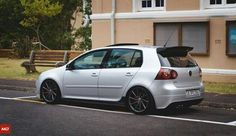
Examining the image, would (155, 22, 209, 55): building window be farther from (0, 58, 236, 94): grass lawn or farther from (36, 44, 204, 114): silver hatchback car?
(36, 44, 204, 114): silver hatchback car

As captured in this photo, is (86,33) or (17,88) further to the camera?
(86,33)

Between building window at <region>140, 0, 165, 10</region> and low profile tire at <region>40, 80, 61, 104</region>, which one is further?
building window at <region>140, 0, 165, 10</region>

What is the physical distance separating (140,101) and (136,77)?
521 millimetres

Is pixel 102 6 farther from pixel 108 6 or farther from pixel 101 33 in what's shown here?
pixel 101 33

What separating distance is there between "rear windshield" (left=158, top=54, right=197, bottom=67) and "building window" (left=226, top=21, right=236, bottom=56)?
570 cm

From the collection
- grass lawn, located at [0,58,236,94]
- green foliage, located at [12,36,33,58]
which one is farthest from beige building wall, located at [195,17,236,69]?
green foliage, located at [12,36,33,58]

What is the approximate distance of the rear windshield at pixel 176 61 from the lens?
448 inches

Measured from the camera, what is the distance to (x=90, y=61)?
1254 cm

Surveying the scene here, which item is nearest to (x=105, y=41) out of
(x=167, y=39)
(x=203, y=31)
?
(x=167, y=39)

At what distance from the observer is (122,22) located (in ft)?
65.4

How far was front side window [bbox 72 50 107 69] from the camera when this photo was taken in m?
12.4

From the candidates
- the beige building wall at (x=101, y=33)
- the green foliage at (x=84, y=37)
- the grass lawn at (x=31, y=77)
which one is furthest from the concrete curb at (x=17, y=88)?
the green foliage at (x=84, y=37)

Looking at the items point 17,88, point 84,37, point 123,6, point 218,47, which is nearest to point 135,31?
point 123,6

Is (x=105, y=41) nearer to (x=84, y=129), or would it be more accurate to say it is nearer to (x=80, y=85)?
(x=80, y=85)
